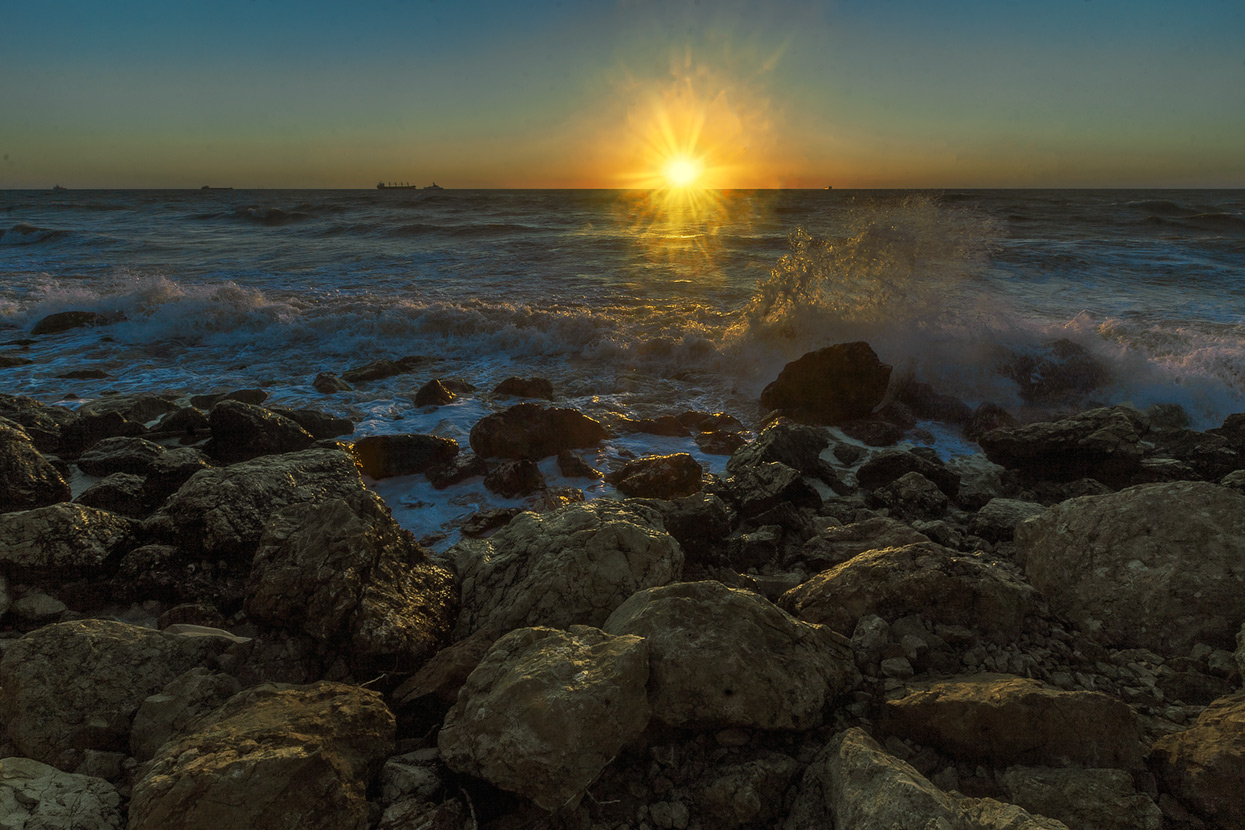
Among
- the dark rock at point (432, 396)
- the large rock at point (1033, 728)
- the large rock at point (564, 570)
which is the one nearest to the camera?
the large rock at point (1033, 728)

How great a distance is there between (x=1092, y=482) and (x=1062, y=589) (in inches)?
101

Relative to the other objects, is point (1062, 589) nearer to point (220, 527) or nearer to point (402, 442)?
point (220, 527)

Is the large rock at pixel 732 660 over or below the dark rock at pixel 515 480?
over

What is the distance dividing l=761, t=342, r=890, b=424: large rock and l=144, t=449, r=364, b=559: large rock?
16.5 ft

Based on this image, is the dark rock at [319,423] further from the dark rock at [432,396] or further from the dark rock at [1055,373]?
the dark rock at [1055,373]

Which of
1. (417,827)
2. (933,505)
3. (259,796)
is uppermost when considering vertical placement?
(259,796)

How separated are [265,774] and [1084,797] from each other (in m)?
2.20

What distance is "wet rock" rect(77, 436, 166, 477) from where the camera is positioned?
16.1ft

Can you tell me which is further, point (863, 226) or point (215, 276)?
point (215, 276)

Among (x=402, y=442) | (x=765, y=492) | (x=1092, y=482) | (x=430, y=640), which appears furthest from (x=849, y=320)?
(x=430, y=640)

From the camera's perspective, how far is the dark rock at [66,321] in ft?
36.7

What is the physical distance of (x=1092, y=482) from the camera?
4.89m

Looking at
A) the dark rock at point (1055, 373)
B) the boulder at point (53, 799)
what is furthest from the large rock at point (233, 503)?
the dark rock at point (1055, 373)

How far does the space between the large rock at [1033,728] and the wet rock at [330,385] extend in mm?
7677
